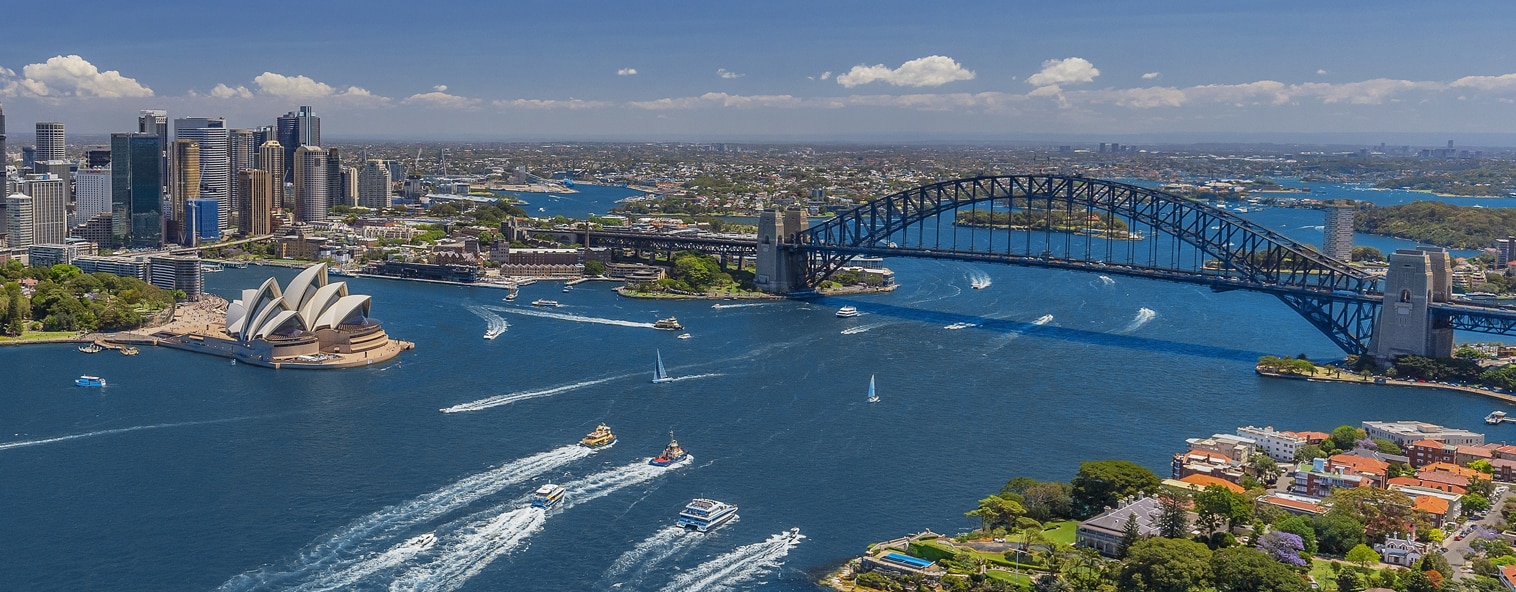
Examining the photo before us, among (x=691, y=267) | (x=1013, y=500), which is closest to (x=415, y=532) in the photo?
(x=1013, y=500)

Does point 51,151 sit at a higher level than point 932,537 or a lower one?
higher

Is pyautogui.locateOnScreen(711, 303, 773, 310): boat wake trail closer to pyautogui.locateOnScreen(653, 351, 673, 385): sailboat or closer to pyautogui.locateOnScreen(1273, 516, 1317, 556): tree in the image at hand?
pyautogui.locateOnScreen(653, 351, 673, 385): sailboat

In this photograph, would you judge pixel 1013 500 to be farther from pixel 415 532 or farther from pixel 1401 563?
pixel 415 532

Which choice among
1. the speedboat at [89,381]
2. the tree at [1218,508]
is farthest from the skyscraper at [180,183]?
the tree at [1218,508]

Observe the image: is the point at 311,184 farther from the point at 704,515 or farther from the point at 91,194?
the point at 704,515

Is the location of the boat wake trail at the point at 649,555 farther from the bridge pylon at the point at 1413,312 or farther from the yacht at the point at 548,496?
the bridge pylon at the point at 1413,312

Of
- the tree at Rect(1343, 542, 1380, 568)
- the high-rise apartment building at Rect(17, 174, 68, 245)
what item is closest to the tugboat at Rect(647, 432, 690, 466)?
the tree at Rect(1343, 542, 1380, 568)

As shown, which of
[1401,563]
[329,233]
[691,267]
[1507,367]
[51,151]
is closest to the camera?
[1401,563]
